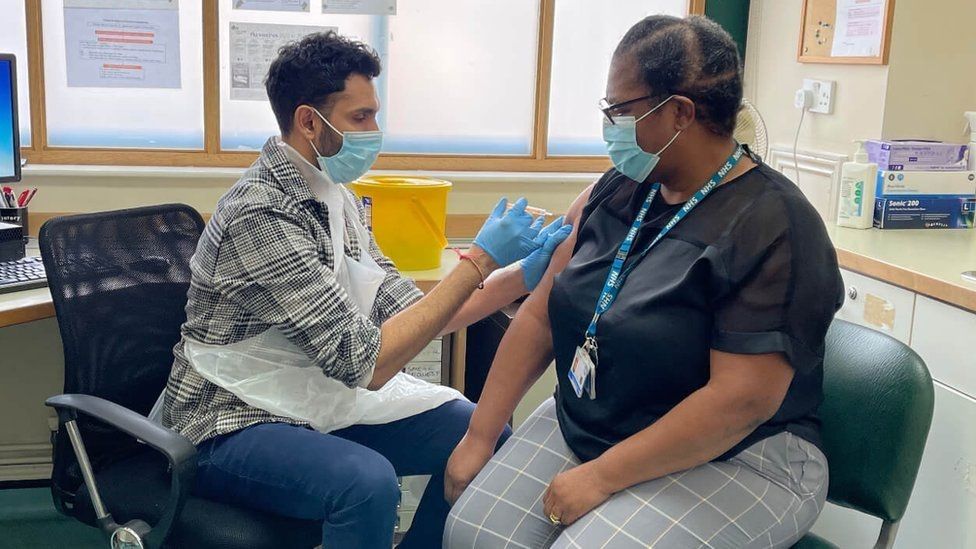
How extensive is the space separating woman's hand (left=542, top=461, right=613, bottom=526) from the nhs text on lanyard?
0.12 metres

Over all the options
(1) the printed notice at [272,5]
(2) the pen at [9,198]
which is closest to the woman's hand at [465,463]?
(2) the pen at [9,198]

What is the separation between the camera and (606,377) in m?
1.45

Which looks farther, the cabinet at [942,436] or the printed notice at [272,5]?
the printed notice at [272,5]

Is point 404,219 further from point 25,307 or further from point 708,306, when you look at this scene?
point 708,306

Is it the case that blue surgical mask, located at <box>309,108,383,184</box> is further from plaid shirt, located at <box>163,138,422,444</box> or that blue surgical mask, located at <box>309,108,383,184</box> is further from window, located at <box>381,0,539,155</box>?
window, located at <box>381,0,539,155</box>

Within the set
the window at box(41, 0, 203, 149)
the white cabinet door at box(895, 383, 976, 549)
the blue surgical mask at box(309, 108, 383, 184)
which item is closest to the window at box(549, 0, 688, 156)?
the window at box(41, 0, 203, 149)

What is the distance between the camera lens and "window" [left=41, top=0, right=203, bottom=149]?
2633 millimetres

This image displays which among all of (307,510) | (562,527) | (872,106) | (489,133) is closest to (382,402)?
(307,510)

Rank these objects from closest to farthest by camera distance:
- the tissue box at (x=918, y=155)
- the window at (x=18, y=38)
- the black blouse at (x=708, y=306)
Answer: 1. the black blouse at (x=708, y=306)
2. the tissue box at (x=918, y=155)
3. the window at (x=18, y=38)

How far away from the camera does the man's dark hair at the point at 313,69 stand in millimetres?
1685

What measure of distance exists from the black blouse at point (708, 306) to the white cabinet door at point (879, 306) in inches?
25.0

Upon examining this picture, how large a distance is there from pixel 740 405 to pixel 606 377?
0.21 meters

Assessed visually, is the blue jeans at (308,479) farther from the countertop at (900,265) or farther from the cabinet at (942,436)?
the cabinet at (942,436)

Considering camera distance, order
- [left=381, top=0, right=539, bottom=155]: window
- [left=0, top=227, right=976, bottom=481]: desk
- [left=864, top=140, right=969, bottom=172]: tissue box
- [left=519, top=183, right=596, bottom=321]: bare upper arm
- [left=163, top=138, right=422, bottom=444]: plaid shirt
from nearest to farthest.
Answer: [left=163, top=138, right=422, bottom=444]: plaid shirt → [left=519, top=183, right=596, bottom=321]: bare upper arm → [left=0, top=227, right=976, bottom=481]: desk → [left=864, top=140, right=969, bottom=172]: tissue box → [left=381, top=0, right=539, bottom=155]: window
